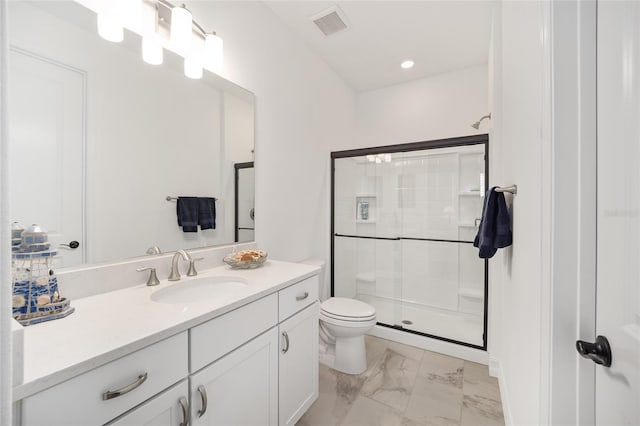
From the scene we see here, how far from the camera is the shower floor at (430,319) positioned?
2238 mm

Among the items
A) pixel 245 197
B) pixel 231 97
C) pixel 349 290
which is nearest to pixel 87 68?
pixel 231 97

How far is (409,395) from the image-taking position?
5.49 feet

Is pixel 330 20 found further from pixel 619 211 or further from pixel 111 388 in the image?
pixel 111 388

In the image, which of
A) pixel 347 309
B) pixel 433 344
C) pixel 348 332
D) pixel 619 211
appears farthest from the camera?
pixel 433 344

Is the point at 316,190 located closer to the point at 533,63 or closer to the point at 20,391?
the point at 533,63

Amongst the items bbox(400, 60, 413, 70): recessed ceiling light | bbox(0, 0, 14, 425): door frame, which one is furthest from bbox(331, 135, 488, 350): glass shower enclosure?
bbox(0, 0, 14, 425): door frame

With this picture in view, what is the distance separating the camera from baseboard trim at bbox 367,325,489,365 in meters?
2.05

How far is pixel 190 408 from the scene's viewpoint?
85cm

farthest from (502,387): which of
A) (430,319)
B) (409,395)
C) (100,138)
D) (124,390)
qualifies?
(100,138)

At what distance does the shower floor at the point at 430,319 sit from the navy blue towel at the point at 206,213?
5.87ft

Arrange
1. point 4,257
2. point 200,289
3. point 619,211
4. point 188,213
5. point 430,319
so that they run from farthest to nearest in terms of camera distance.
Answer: point 430,319, point 188,213, point 200,289, point 619,211, point 4,257

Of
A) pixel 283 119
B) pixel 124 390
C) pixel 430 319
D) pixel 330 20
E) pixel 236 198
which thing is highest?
pixel 330 20

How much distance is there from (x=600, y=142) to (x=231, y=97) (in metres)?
1.72

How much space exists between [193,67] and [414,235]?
2.22 metres
